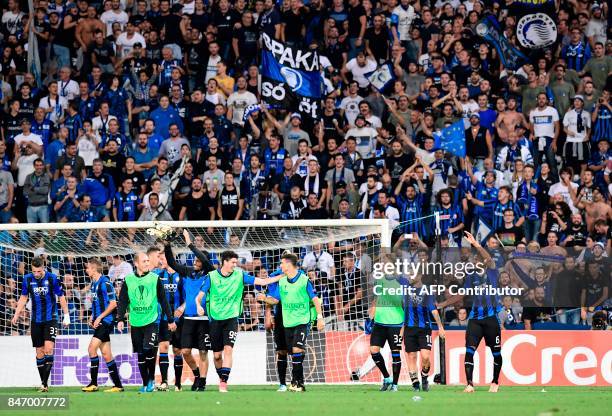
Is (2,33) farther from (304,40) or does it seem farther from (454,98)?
(454,98)

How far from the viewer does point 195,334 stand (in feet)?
66.5

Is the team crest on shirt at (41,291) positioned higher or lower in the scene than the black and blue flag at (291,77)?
lower

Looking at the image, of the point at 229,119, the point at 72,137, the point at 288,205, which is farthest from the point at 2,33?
the point at 288,205

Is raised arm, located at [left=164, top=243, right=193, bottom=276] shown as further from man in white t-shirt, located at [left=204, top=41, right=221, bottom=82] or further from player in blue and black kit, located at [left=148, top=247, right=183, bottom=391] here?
man in white t-shirt, located at [left=204, top=41, right=221, bottom=82]

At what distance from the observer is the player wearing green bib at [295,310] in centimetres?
1902

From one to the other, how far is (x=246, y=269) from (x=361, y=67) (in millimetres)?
6653

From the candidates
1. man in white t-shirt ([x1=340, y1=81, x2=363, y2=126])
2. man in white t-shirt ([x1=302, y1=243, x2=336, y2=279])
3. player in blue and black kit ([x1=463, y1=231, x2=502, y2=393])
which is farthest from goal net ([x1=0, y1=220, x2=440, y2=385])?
man in white t-shirt ([x1=340, y1=81, x2=363, y2=126])

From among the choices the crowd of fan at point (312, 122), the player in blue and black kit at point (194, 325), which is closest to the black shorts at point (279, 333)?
the player in blue and black kit at point (194, 325)

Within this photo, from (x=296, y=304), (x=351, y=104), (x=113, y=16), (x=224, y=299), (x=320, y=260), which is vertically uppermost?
(x=113, y=16)

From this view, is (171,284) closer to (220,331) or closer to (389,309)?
(220,331)

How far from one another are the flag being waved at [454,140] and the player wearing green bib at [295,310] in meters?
7.32

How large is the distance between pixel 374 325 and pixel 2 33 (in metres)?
14.0

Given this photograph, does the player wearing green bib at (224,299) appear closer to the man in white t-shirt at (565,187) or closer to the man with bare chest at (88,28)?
the man in white t-shirt at (565,187)

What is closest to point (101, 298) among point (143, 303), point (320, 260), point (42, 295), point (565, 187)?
point (143, 303)
